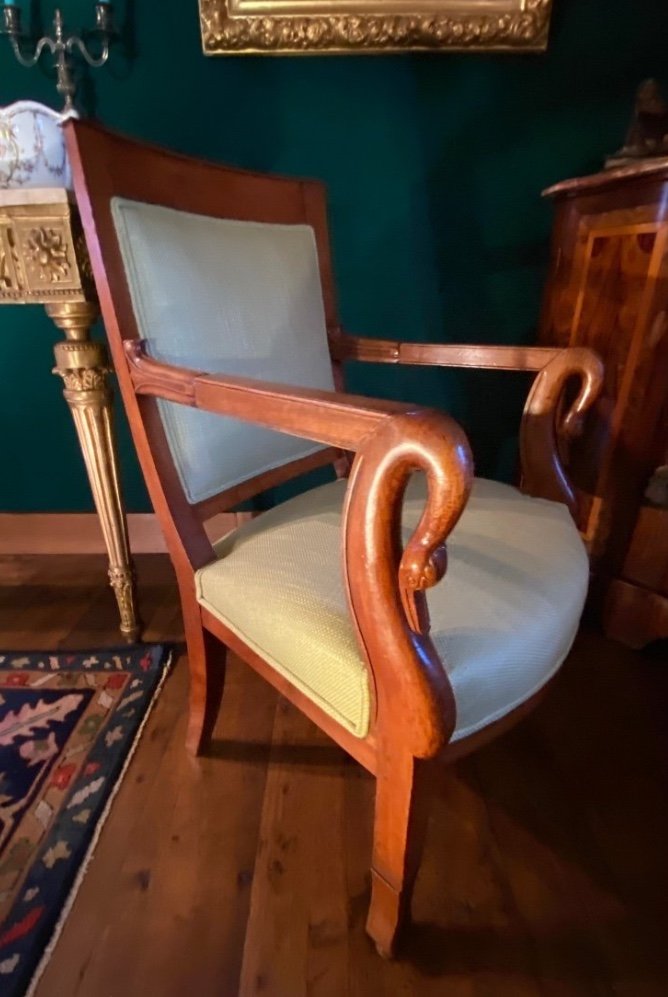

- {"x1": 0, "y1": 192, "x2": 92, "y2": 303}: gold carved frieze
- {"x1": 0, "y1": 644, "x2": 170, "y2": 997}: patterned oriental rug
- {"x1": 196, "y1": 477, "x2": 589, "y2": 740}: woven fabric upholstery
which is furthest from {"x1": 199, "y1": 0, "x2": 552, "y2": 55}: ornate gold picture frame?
{"x1": 0, "y1": 644, "x2": 170, "y2": 997}: patterned oriental rug

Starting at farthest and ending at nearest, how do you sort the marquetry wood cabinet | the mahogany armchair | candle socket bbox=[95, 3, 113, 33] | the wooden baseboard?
the wooden baseboard
candle socket bbox=[95, 3, 113, 33]
the marquetry wood cabinet
the mahogany armchair

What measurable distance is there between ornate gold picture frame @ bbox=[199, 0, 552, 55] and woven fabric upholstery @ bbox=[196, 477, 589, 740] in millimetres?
1093

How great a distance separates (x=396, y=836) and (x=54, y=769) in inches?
26.5

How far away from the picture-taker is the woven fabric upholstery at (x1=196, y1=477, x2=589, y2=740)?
0.59 metres

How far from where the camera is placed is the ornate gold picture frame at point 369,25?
4.06ft

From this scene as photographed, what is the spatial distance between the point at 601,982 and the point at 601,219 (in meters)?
1.25

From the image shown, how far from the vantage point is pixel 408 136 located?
1.37 m

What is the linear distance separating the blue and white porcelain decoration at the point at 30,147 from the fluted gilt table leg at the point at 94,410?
267 millimetres

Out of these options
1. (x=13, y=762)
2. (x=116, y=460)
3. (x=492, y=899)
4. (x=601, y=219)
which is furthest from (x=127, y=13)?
(x=492, y=899)

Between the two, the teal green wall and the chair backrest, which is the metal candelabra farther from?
the chair backrest

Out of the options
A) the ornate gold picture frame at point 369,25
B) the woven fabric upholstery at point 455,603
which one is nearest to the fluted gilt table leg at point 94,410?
the woven fabric upholstery at point 455,603

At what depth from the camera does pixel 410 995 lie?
0.69 meters

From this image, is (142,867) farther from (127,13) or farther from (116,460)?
(127,13)

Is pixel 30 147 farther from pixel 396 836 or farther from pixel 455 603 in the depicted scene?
pixel 396 836
